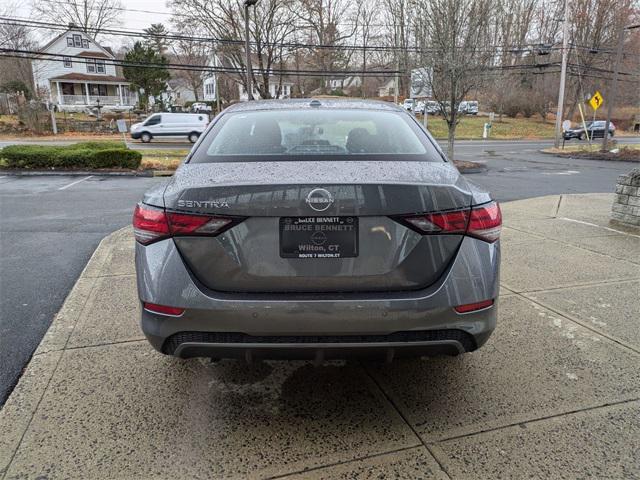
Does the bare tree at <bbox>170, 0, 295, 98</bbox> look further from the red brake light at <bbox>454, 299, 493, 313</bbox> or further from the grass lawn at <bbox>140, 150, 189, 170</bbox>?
the red brake light at <bbox>454, 299, 493, 313</bbox>

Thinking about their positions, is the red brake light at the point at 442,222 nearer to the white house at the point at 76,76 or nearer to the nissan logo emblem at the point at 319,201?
the nissan logo emblem at the point at 319,201

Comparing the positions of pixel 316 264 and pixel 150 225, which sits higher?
pixel 150 225

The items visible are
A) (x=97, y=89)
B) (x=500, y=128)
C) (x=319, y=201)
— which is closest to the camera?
(x=319, y=201)

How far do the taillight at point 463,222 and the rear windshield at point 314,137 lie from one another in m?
0.48

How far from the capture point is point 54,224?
23.4 feet

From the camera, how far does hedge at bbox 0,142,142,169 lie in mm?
14648

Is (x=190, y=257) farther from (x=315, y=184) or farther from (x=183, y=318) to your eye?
(x=315, y=184)

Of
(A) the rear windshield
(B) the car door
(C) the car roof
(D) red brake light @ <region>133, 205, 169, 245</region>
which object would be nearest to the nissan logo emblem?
(A) the rear windshield

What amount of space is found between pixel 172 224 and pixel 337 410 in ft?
4.34

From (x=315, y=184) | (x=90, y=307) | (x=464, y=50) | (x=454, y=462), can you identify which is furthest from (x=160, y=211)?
(x=464, y=50)

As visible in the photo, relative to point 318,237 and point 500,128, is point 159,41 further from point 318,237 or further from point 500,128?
point 318,237

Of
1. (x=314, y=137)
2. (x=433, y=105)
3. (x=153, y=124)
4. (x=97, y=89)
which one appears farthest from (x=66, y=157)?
(x=97, y=89)

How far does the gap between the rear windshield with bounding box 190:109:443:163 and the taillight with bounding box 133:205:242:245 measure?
48 cm

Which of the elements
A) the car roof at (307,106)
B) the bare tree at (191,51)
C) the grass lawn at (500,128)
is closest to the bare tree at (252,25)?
the bare tree at (191,51)
